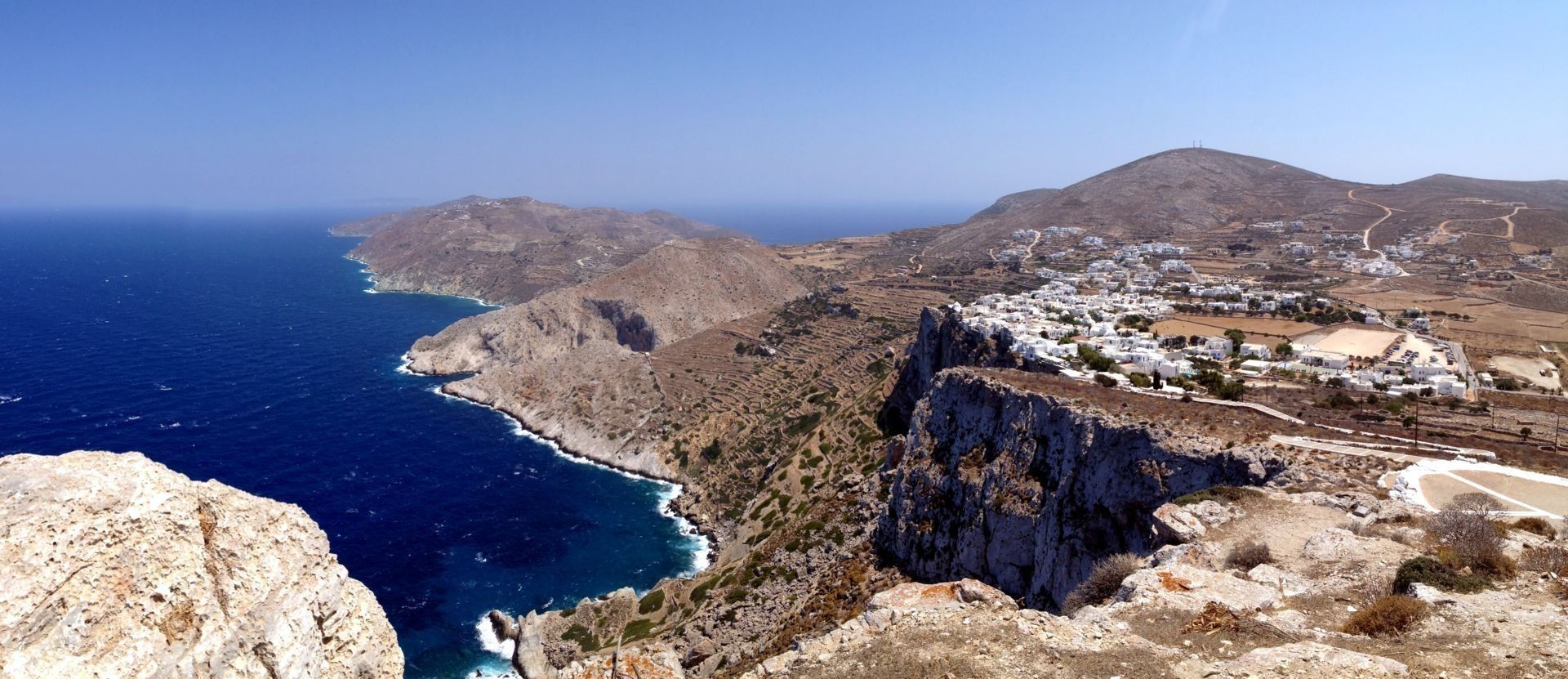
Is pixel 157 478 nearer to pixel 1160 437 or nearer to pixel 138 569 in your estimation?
pixel 138 569

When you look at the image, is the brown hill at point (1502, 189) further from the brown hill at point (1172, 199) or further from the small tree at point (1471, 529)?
the small tree at point (1471, 529)

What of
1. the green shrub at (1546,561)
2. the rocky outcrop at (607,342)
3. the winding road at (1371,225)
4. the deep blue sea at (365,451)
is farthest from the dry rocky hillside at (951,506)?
the deep blue sea at (365,451)

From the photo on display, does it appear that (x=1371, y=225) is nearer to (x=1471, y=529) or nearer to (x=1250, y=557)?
(x=1471, y=529)

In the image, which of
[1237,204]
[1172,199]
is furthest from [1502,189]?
[1172,199]

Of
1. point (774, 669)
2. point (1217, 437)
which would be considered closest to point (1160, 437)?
point (1217, 437)

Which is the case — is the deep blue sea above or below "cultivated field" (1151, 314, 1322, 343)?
below

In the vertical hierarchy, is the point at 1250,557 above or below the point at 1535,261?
below

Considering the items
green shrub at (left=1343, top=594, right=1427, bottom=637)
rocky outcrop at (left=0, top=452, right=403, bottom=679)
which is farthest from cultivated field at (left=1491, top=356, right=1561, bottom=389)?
rocky outcrop at (left=0, top=452, right=403, bottom=679)

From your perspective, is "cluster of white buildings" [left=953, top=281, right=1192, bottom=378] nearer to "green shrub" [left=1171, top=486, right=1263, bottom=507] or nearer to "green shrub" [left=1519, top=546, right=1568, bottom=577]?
"green shrub" [left=1171, top=486, right=1263, bottom=507]
